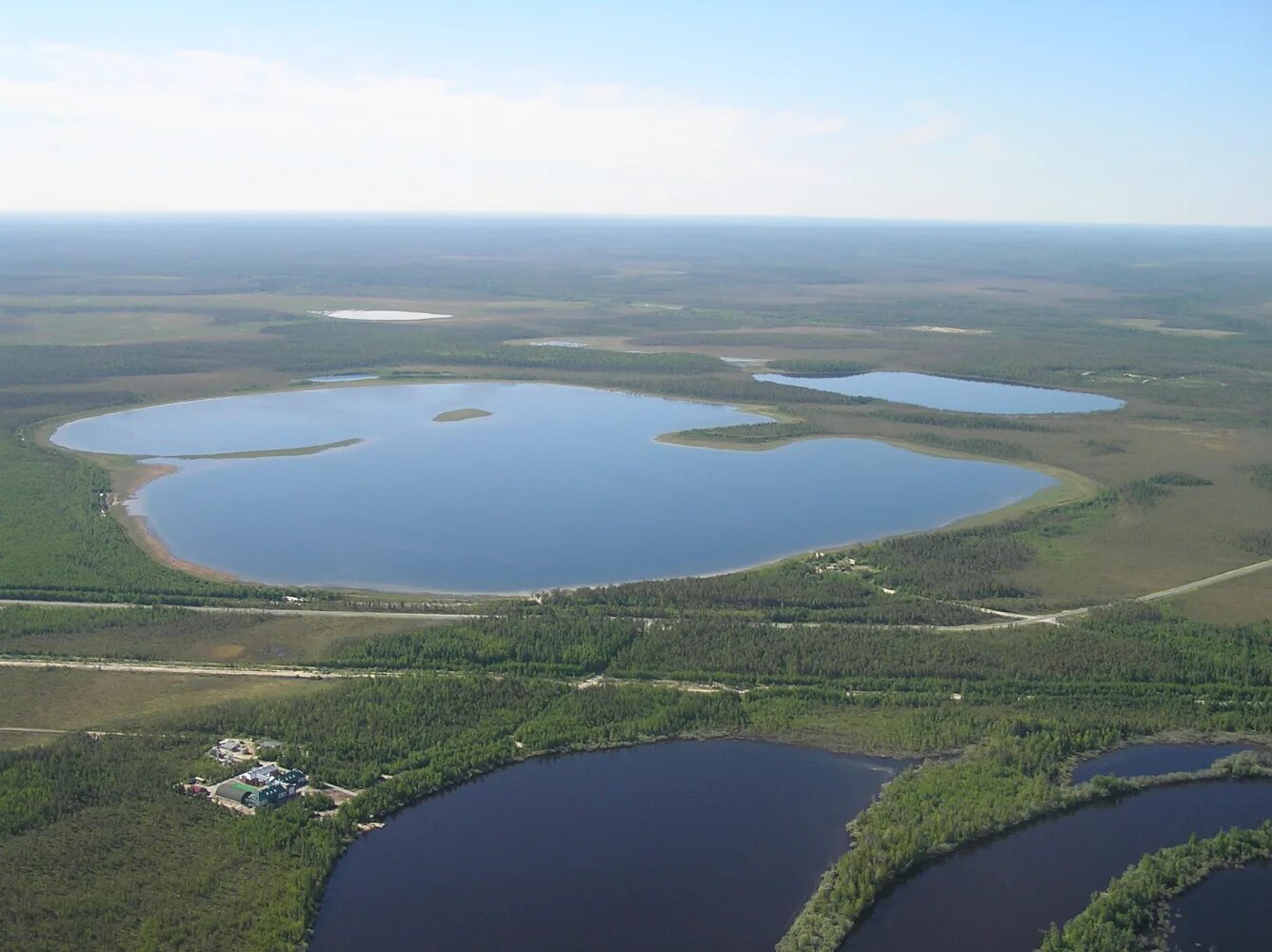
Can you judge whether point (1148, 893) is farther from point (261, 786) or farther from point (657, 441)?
point (657, 441)

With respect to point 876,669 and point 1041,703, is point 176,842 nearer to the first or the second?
point 876,669

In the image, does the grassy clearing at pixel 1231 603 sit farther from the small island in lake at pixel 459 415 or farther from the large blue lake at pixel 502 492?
the small island in lake at pixel 459 415

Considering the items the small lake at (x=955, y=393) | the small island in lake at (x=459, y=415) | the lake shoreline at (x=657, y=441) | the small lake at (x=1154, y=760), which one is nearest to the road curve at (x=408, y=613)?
the lake shoreline at (x=657, y=441)

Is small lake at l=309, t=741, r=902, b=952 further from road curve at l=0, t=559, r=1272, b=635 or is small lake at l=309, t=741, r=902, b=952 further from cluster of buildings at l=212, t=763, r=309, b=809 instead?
road curve at l=0, t=559, r=1272, b=635

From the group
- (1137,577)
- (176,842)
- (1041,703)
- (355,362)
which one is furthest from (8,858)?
(355,362)

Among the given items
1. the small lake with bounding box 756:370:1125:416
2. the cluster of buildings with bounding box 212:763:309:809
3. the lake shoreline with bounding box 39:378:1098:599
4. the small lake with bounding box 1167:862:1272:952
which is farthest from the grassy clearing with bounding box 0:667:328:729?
the small lake with bounding box 756:370:1125:416

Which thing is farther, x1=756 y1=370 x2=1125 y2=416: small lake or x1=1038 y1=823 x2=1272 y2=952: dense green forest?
x1=756 y1=370 x2=1125 y2=416: small lake
